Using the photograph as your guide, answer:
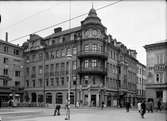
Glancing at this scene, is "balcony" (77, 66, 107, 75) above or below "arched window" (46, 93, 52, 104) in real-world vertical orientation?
above

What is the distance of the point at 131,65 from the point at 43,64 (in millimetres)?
26245

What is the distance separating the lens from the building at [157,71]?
4056 cm

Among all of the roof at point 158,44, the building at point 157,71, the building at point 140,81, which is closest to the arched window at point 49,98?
the building at point 157,71

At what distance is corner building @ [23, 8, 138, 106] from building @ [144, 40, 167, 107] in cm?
1106

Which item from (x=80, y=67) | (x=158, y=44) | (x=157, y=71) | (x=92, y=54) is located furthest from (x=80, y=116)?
(x=80, y=67)

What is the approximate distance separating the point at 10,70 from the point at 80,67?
18.5m

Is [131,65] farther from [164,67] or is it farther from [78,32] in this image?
[164,67]

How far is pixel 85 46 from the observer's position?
5225 cm

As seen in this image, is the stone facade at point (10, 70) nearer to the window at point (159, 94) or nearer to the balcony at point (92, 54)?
the balcony at point (92, 54)

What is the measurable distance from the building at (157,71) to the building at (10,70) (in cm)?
3050

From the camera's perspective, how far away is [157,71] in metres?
41.6

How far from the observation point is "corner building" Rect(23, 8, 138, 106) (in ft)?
167

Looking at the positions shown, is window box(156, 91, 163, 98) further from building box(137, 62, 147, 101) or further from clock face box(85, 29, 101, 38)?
building box(137, 62, 147, 101)

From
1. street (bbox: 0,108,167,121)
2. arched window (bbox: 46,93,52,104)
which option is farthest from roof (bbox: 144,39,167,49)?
arched window (bbox: 46,93,52,104)
